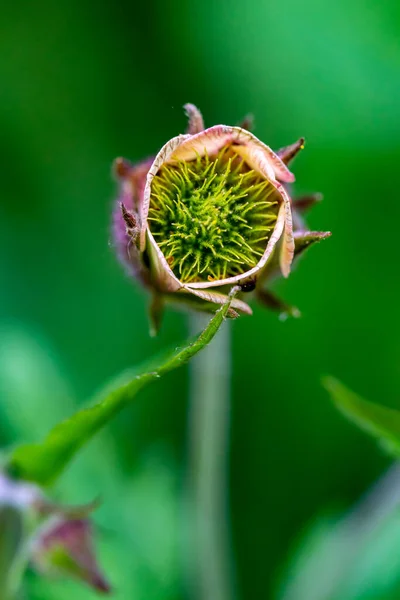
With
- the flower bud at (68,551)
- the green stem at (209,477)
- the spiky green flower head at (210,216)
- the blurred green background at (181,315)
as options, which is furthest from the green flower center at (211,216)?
the blurred green background at (181,315)

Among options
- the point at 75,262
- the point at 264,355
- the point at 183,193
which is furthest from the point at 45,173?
the point at 183,193

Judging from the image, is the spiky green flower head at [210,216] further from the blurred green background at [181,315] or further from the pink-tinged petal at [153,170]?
the blurred green background at [181,315]

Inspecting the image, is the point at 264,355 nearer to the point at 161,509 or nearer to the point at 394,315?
the point at 394,315

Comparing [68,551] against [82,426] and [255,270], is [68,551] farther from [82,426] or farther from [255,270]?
[255,270]

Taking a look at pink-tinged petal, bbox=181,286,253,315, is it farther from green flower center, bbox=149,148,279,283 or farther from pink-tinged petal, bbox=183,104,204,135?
pink-tinged petal, bbox=183,104,204,135

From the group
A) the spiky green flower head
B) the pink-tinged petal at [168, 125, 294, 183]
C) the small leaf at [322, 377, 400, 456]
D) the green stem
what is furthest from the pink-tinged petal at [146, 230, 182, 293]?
the green stem

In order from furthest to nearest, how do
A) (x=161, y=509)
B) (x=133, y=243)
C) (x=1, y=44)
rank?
(x=1, y=44) → (x=161, y=509) → (x=133, y=243)
